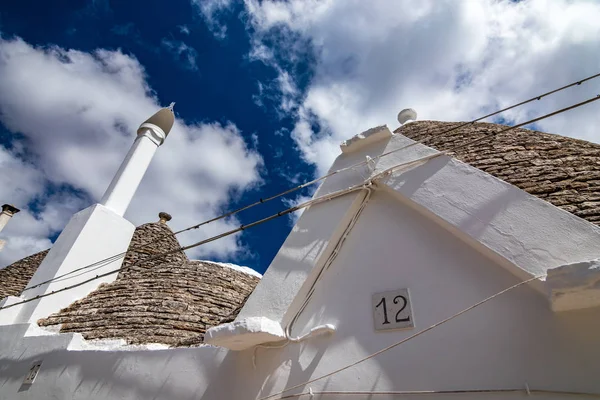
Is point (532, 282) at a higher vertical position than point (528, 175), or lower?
lower

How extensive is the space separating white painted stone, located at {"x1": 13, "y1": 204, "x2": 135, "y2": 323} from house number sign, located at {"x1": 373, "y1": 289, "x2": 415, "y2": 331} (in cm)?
676

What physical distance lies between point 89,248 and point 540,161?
870 cm

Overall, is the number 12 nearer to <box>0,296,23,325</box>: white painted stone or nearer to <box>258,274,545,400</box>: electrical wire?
<box>258,274,545,400</box>: electrical wire

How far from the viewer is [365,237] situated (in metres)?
3.85

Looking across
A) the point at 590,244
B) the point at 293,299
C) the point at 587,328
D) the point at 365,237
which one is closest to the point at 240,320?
the point at 293,299

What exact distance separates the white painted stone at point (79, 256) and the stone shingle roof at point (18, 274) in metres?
4.63

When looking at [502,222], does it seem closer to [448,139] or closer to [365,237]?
[365,237]

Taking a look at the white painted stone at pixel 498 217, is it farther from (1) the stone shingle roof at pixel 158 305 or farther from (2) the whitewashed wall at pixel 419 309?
(1) the stone shingle roof at pixel 158 305

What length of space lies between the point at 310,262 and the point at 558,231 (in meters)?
2.27

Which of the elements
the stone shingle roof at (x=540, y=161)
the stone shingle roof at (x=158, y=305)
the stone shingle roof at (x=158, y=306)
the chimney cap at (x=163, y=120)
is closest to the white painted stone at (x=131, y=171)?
the chimney cap at (x=163, y=120)

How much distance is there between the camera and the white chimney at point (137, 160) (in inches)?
364

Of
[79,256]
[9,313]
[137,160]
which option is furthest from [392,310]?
[137,160]

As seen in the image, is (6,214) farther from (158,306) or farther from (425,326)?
(425,326)

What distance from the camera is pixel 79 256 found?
788 centimetres
